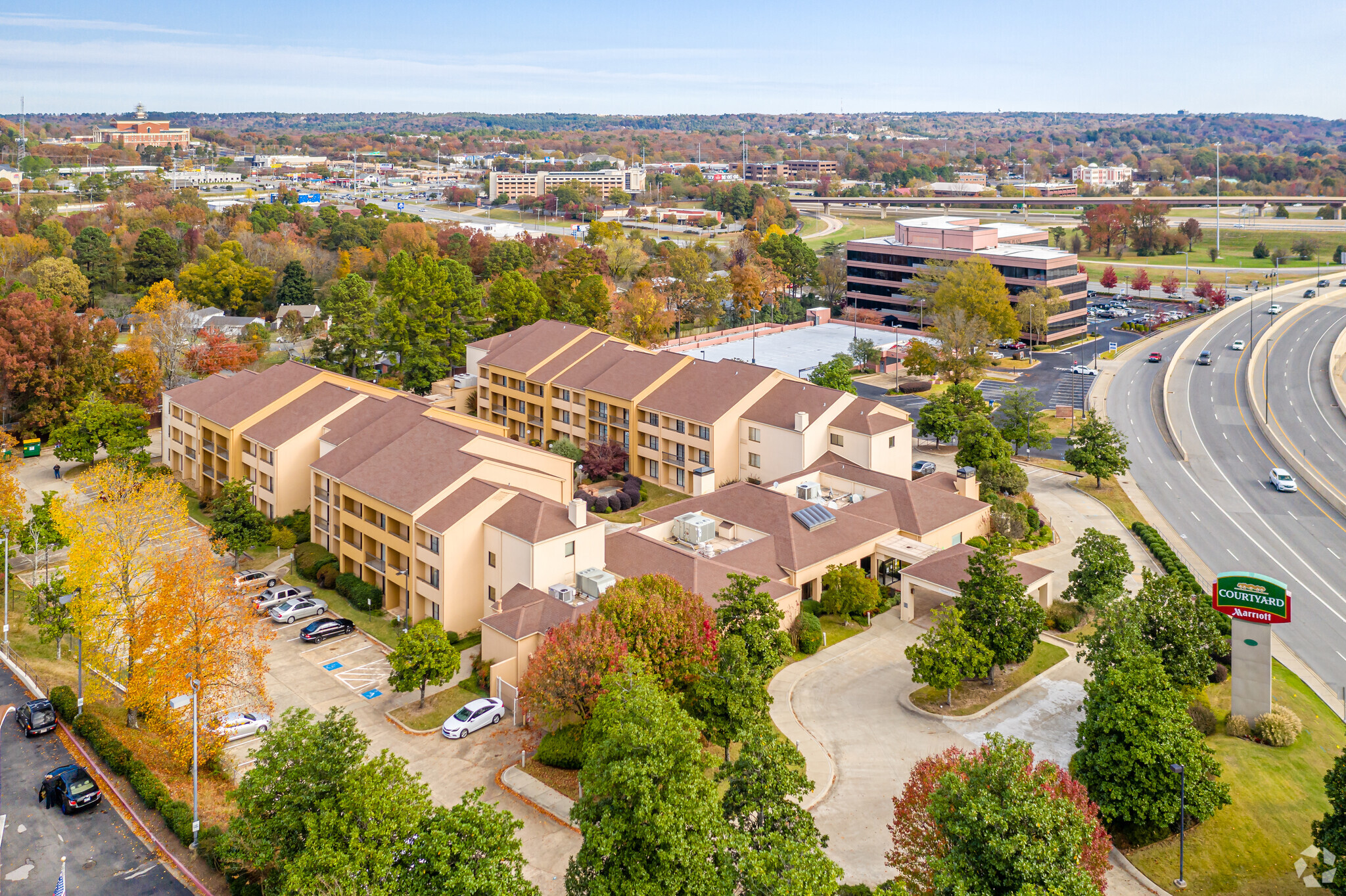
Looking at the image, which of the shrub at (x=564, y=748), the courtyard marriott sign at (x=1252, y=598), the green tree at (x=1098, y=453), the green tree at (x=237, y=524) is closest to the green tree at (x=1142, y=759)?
the courtyard marriott sign at (x=1252, y=598)

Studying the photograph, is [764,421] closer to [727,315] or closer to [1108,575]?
[1108,575]

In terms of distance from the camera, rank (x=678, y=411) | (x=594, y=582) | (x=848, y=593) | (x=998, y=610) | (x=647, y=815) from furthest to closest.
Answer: (x=678, y=411), (x=848, y=593), (x=594, y=582), (x=998, y=610), (x=647, y=815)

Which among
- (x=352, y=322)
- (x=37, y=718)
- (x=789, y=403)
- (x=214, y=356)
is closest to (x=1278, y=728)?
(x=789, y=403)

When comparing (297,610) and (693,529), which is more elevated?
(693,529)

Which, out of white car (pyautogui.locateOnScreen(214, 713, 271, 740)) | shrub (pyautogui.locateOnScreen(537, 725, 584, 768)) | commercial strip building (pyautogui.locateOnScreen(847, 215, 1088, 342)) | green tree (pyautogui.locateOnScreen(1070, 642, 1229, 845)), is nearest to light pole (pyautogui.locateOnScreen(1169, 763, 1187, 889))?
green tree (pyautogui.locateOnScreen(1070, 642, 1229, 845))

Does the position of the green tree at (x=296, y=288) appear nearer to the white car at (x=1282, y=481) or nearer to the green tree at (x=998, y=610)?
the green tree at (x=998, y=610)

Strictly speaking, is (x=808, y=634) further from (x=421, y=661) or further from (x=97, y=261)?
(x=97, y=261)
